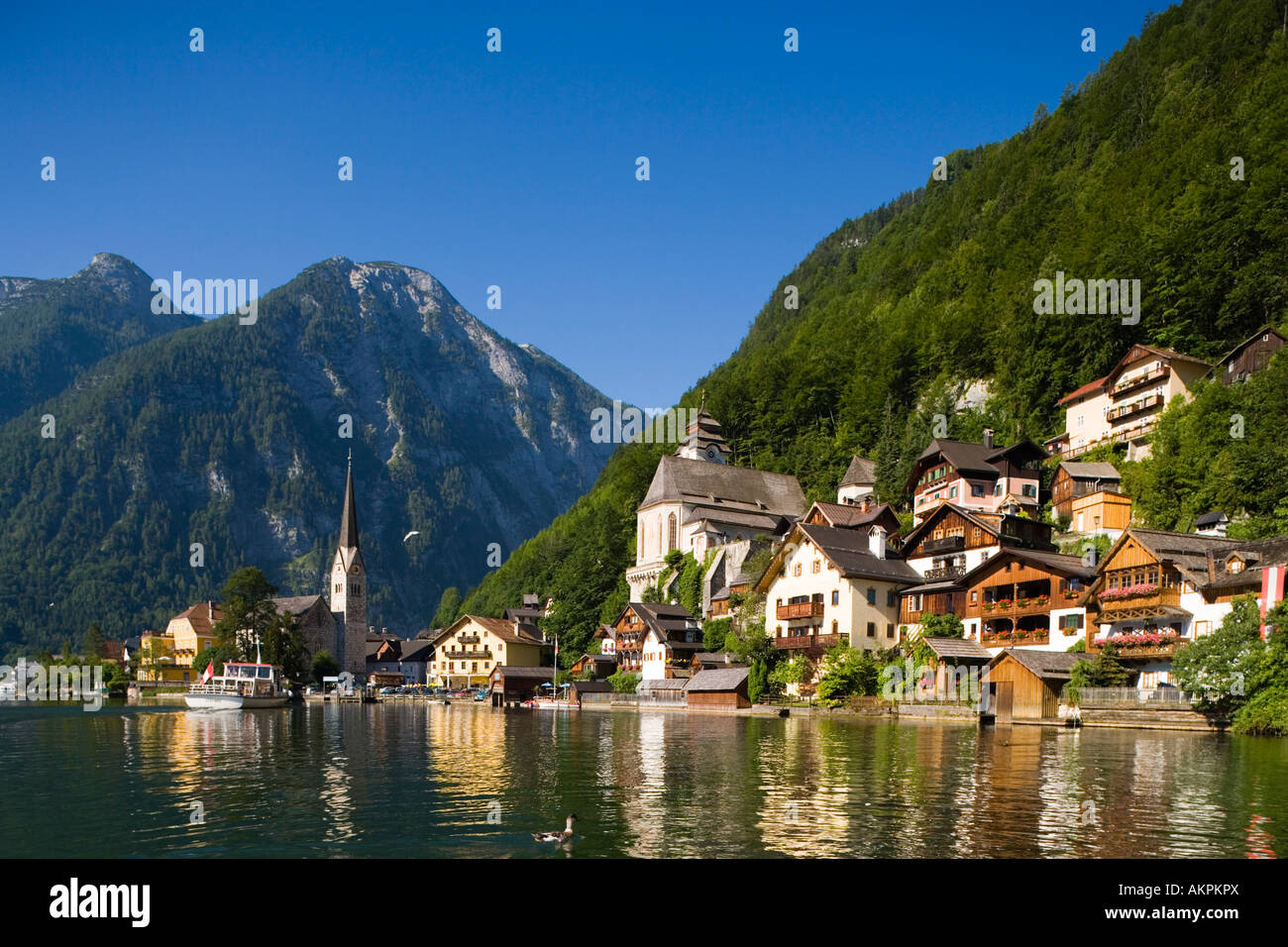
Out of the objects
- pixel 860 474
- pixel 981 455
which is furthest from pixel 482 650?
pixel 981 455

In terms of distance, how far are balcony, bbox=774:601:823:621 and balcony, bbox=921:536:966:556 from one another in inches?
357

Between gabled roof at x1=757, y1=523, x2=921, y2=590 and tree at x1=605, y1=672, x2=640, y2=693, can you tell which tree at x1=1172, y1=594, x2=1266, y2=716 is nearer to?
gabled roof at x1=757, y1=523, x2=921, y2=590

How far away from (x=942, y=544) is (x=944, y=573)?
2667 millimetres

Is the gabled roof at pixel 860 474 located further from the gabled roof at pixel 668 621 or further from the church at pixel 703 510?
the gabled roof at pixel 668 621

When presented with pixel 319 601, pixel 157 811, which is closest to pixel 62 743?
pixel 157 811

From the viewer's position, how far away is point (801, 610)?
77750 mm

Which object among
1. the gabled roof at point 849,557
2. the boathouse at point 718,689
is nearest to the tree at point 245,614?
the boathouse at point 718,689

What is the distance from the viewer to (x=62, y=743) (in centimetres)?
4928

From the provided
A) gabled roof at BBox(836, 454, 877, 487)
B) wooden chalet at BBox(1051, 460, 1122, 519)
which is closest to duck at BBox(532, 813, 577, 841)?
wooden chalet at BBox(1051, 460, 1122, 519)

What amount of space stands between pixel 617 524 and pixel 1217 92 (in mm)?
89104

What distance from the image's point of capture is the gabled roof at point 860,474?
105125 millimetres

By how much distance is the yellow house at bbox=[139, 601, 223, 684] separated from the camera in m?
159

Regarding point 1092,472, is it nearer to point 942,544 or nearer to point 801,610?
point 942,544
